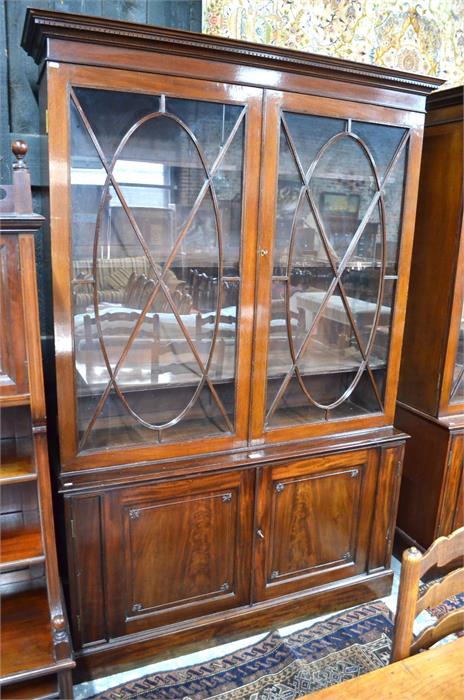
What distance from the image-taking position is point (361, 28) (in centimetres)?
212

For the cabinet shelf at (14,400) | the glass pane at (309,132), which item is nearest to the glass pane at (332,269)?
the glass pane at (309,132)

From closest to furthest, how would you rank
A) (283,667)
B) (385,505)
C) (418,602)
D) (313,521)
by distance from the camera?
(418,602), (283,667), (313,521), (385,505)

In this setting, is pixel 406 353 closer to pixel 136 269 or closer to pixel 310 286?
pixel 310 286

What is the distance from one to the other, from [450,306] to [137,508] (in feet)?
4.51

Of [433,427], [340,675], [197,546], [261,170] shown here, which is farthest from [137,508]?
[433,427]

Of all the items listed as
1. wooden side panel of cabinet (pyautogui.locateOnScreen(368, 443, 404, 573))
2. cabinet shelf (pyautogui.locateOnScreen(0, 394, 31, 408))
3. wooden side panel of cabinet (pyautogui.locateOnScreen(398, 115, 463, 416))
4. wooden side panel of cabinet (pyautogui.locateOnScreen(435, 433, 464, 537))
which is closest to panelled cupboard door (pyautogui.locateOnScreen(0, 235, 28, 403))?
cabinet shelf (pyautogui.locateOnScreen(0, 394, 31, 408))

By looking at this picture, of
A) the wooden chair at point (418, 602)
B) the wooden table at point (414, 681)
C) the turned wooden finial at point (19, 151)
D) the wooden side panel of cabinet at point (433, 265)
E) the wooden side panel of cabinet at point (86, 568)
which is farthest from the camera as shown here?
the wooden side panel of cabinet at point (433, 265)

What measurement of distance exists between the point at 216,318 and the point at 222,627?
1094 mm

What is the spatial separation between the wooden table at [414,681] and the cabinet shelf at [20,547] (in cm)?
80

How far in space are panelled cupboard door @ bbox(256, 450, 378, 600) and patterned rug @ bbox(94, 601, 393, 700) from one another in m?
0.17

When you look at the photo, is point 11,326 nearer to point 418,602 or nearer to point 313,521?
point 418,602

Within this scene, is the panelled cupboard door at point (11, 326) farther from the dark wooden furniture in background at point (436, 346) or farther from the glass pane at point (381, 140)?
the dark wooden furniture in background at point (436, 346)

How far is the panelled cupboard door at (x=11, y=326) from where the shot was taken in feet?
4.00

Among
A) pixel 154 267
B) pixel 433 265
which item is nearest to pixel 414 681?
pixel 154 267
